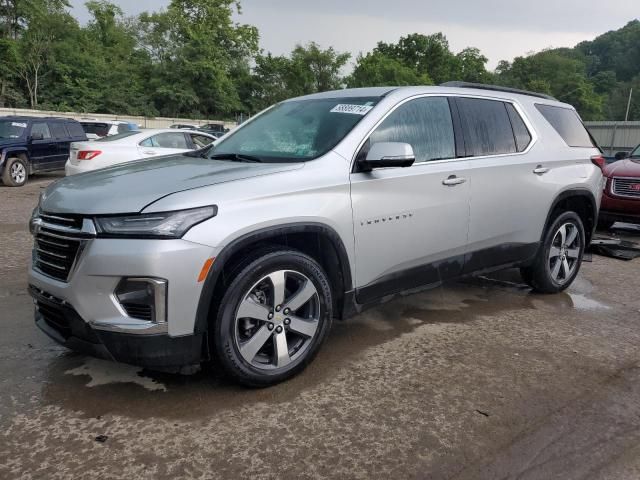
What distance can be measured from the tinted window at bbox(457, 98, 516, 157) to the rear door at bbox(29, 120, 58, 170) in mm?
12388

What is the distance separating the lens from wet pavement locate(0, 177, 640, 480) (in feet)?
7.84

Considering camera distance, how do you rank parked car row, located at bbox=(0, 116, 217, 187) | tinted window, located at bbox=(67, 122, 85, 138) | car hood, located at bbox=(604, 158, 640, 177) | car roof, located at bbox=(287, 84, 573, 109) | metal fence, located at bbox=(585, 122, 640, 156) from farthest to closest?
metal fence, located at bbox=(585, 122, 640, 156) < tinted window, located at bbox=(67, 122, 85, 138) < parked car row, located at bbox=(0, 116, 217, 187) < car hood, located at bbox=(604, 158, 640, 177) < car roof, located at bbox=(287, 84, 573, 109)

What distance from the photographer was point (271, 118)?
13.7 feet

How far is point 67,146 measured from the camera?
47.0 ft

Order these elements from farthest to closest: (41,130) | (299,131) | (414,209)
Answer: (41,130) → (299,131) → (414,209)

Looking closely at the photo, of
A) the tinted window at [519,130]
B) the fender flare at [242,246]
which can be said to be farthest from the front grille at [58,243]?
the tinted window at [519,130]

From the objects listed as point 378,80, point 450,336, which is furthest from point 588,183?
point 378,80

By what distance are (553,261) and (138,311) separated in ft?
13.0

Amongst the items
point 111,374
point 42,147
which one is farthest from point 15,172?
point 111,374

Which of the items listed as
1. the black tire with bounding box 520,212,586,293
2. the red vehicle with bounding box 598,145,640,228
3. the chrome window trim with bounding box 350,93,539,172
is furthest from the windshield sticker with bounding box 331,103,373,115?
the red vehicle with bounding box 598,145,640,228

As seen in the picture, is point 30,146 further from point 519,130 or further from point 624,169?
point 624,169

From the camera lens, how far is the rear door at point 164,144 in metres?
10.3

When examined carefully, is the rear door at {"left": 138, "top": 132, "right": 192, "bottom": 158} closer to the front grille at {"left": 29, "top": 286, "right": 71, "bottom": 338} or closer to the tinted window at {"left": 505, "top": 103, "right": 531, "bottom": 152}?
the tinted window at {"left": 505, "top": 103, "right": 531, "bottom": 152}

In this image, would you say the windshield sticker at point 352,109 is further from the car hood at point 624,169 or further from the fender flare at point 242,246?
the car hood at point 624,169
